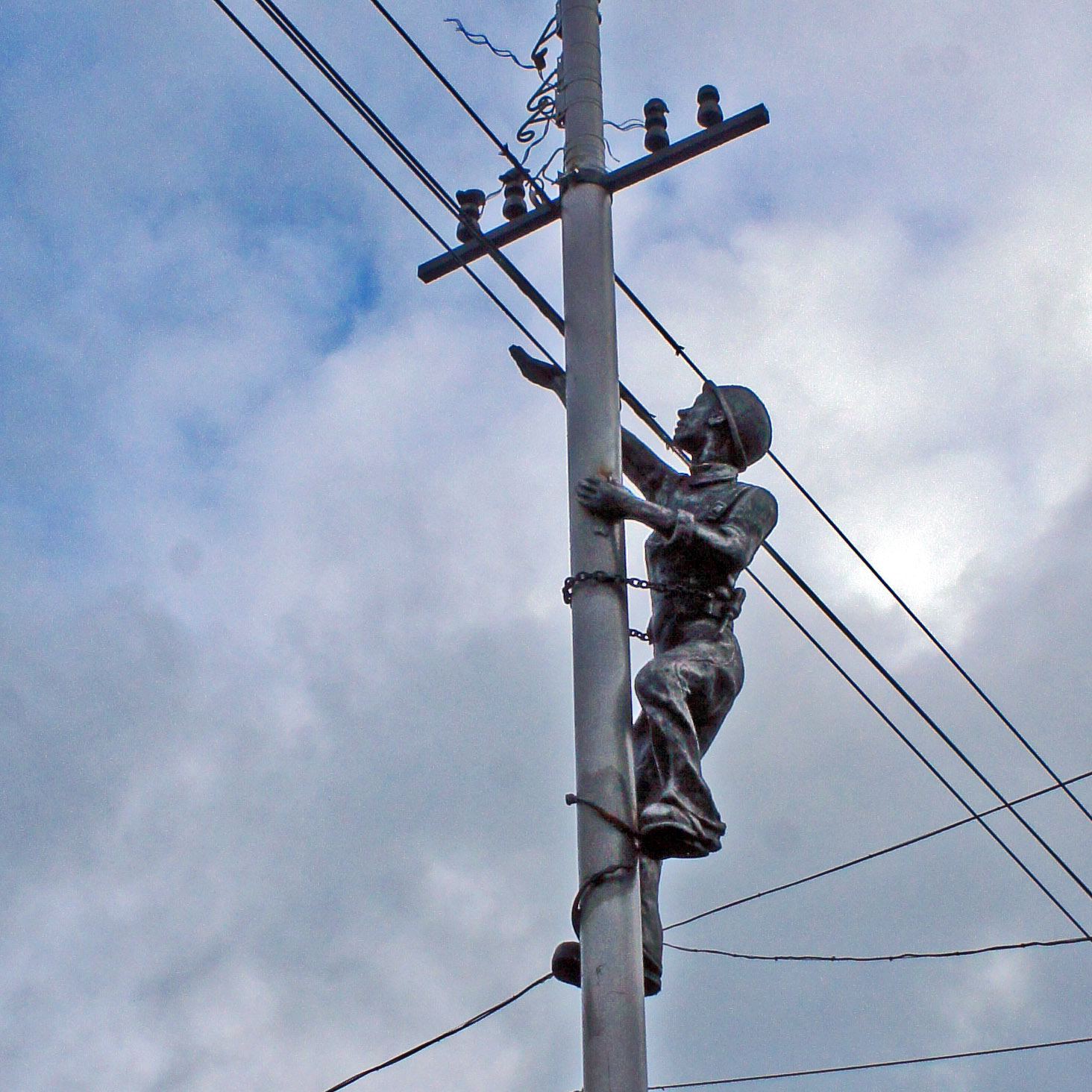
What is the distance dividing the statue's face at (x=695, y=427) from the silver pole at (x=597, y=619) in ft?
2.02

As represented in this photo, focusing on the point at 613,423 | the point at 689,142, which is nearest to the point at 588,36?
the point at 689,142

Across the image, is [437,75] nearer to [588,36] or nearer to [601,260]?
[588,36]

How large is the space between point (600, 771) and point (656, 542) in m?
1.12

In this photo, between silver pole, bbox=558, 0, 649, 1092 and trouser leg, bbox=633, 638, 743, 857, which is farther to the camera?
trouser leg, bbox=633, 638, 743, 857

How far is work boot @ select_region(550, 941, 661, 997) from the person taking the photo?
5785 millimetres

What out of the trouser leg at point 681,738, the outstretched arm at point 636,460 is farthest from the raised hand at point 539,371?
the trouser leg at point 681,738

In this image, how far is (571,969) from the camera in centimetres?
579

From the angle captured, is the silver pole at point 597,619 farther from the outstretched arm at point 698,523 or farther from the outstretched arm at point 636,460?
the outstretched arm at point 636,460

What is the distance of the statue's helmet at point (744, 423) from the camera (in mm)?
7109

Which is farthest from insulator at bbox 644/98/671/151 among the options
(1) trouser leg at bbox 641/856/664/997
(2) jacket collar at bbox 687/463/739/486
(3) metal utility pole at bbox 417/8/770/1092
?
(1) trouser leg at bbox 641/856/664/997

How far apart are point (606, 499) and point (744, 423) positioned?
1.15m

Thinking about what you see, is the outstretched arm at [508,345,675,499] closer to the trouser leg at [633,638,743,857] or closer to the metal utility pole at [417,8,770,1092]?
the metal utility pole at [417,8,770,1092]

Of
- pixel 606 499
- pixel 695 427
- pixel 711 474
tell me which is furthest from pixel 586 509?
pixel 695 427

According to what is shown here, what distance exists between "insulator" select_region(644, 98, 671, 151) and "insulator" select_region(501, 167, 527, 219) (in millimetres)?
587
